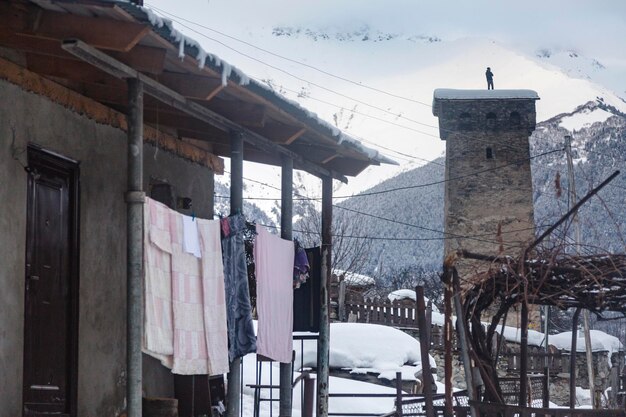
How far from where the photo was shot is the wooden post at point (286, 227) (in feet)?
34.4

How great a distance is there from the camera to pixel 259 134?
10133mm

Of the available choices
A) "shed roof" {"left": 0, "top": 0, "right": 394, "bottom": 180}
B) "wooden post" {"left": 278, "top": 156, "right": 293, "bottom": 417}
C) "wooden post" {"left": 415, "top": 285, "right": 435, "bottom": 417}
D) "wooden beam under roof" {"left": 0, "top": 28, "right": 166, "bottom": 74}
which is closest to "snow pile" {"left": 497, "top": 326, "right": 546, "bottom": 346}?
"shed roof" {"left": 0, "top": 0, "right": 394, "bottom": 180}

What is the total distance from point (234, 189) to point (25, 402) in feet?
8.69

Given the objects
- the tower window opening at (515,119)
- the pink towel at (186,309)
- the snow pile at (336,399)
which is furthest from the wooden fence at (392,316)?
the pink towel at (186,309)

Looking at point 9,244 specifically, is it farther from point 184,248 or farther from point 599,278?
point 599,278

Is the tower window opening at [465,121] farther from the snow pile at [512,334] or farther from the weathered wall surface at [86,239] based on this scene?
the weathered wall surface at [86,239]

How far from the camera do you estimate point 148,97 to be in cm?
908

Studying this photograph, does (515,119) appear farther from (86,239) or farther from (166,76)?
(166,76)

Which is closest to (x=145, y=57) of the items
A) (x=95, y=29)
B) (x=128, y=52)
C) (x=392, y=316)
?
(x=128, y=52)

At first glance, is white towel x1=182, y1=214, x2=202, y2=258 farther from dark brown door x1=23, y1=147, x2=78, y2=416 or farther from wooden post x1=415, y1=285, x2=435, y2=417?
wooden post x1=415, y1=285, x2=435, y2=417

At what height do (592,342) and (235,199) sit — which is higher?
(235,199)

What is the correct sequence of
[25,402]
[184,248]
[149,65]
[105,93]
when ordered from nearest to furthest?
[149,65] < [25,402] < [184,248] < [105,93]

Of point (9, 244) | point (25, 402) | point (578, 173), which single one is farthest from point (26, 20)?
point (578, 173)

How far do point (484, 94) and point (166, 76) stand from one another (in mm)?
28773
